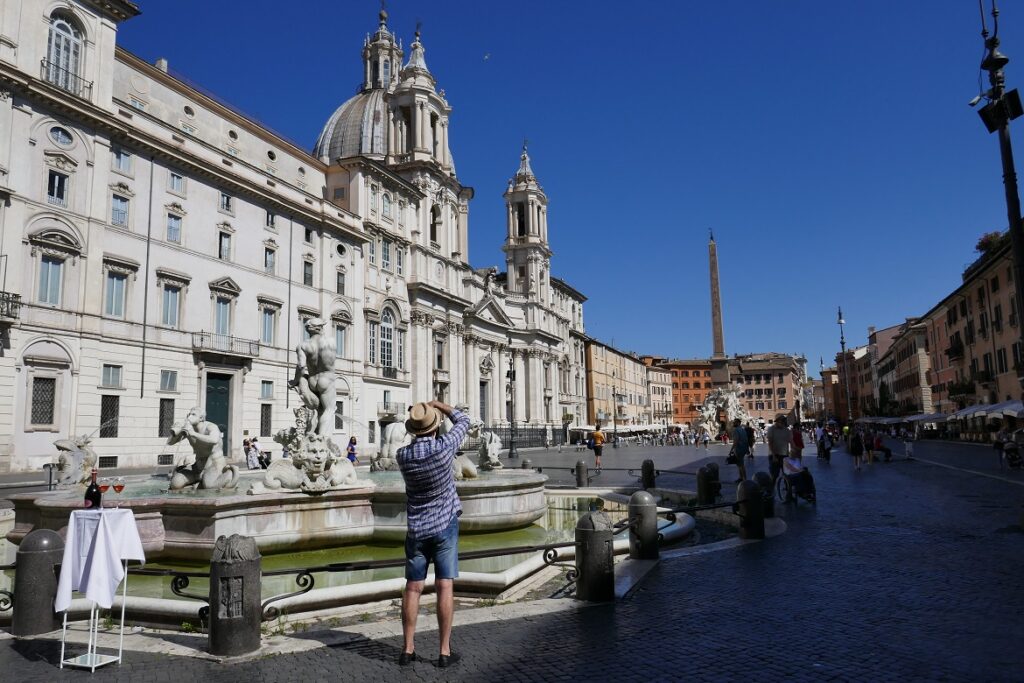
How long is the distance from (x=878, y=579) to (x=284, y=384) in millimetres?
32164

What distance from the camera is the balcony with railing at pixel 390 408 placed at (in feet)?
143

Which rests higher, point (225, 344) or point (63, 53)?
point (63, 53)

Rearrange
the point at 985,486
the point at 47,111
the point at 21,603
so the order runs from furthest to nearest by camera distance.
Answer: the point at 47,111 → the point at 985,486 → the point at 21,603

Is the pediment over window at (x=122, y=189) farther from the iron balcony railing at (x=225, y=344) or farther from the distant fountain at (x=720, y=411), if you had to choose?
the distant fountain at (x=720, y=411)

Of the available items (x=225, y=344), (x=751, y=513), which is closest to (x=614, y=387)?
(x=225, y=344)

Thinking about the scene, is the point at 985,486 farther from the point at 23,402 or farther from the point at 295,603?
the point at 23,402

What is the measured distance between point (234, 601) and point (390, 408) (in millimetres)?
39979

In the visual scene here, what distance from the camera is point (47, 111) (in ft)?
79.5

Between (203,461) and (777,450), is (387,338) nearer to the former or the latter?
(777,450)

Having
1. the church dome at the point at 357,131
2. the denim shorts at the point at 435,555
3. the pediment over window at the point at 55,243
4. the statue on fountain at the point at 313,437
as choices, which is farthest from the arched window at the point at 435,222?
the denim shorts at the point at 435,555

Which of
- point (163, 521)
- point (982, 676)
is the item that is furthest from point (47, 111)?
point (982, 676)

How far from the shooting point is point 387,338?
4525 cm

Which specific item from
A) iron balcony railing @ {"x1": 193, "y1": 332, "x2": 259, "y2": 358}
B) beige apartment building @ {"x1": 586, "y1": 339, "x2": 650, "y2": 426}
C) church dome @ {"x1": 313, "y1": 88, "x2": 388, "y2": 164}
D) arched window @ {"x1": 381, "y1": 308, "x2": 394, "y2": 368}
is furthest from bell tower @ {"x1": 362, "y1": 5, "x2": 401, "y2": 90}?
beige apartment building @ {"x1": 586, "y1": 339, "x2": 650, "y2": 426}

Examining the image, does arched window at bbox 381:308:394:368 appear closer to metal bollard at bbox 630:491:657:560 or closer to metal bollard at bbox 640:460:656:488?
metal bollard at bbox 640:460:656:488
